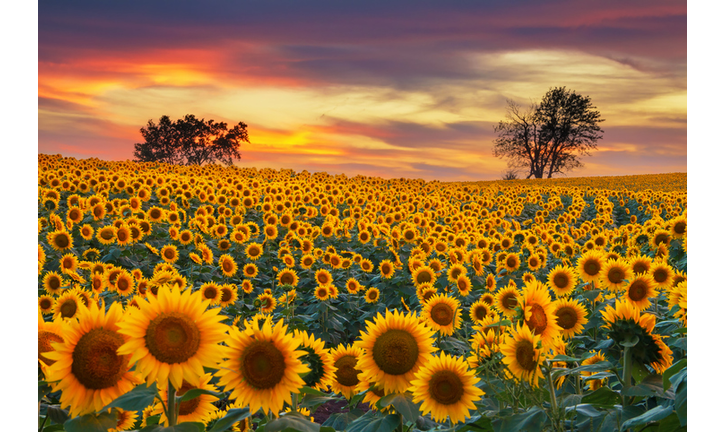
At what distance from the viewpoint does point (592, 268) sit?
556 centimetres

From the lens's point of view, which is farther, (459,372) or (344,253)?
(344,253)

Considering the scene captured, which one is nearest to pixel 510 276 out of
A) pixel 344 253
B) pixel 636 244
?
pixel 636 244

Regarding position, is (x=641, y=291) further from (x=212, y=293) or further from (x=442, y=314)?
(x=212, y=293)

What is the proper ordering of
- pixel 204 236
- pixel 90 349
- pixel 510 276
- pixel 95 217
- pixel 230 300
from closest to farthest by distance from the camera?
pixel 90 349, pixel 230 300, pixel 510 276, pixel 95 217, pixel 204 236

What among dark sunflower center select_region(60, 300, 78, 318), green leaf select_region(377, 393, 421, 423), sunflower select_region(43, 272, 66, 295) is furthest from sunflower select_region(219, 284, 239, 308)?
green leaf select_region(377, 393, 421, 423)

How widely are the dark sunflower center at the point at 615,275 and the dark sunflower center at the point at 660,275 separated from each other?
31 centimetres

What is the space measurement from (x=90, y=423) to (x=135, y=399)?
234mm

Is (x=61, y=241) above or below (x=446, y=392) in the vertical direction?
above

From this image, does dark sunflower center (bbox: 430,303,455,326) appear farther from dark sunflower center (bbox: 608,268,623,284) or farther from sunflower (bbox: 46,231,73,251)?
sunflower (bbox: 46,231,73,251)

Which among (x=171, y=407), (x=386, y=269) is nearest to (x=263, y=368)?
(x=171, y=407)

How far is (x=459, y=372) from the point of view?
235 centimetres

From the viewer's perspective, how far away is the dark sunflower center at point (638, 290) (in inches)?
166
